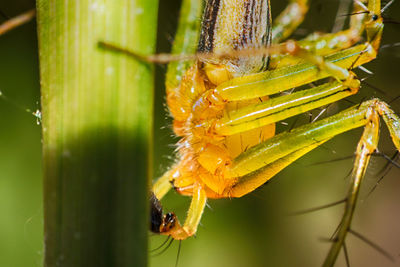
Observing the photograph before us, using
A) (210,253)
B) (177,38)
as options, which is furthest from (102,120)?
(210,253)

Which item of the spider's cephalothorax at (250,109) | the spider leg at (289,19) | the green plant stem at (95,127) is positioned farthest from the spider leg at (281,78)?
the spider leg at (289,19)

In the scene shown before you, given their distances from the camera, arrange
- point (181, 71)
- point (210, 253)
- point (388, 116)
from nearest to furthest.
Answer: point (388, 116) < point (181, 71) < point (210, 253)

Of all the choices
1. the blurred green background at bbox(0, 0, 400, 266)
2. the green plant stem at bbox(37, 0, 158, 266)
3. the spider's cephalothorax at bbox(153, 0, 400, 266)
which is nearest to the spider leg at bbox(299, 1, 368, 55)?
the blurred green background at bbox(0, 0, 400, 266)

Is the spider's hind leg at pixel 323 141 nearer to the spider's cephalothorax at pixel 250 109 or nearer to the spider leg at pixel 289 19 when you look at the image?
the spider's cephalothorax at pixel 250 109

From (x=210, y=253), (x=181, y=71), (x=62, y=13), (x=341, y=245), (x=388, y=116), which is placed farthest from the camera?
(x=210, y=253)

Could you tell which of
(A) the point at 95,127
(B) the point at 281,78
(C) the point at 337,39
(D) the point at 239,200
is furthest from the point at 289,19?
(A) the point at 95,127

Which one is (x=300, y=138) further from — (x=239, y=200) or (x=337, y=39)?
(x=239, y=200)

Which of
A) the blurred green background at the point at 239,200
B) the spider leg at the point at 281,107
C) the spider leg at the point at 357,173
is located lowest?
the blurred green background at the point at 239,200

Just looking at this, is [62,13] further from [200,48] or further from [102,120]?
[200,48]
